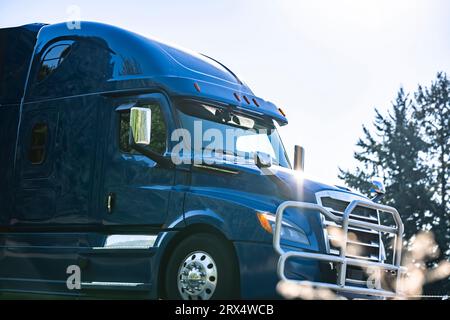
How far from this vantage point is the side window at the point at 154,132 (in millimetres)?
8422

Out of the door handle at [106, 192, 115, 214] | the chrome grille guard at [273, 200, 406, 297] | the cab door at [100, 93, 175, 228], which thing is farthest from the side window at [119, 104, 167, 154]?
the chrome grille guard at [273, 200, 406, 297]

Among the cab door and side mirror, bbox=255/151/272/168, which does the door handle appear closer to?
the cab door

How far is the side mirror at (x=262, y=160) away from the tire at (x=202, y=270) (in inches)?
40.3

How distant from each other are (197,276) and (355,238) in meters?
2.02

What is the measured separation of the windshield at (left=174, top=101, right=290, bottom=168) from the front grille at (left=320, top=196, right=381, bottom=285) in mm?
1154

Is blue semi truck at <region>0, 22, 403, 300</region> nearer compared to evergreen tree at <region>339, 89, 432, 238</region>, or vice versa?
blue semi truck at <region>0, 22, 403, 300</region>

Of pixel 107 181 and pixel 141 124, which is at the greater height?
pixel 141 124

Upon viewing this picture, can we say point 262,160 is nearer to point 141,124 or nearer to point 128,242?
point 141,124

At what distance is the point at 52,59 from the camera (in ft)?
32.3

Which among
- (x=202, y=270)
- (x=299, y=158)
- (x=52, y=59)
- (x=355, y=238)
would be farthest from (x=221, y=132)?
(x=52, y=59)

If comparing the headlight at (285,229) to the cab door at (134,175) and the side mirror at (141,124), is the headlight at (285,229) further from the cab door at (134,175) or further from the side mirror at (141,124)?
the side mirror at (141,124)

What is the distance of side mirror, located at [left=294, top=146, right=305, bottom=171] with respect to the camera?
9.53 metres
